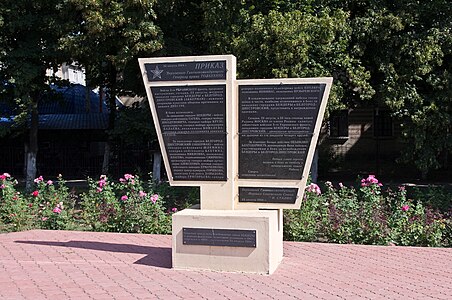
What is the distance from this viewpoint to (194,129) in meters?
7.65

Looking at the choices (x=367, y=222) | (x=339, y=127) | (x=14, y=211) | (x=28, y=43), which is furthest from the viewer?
(x=339, y=127)

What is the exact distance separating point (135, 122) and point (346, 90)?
6568 mm

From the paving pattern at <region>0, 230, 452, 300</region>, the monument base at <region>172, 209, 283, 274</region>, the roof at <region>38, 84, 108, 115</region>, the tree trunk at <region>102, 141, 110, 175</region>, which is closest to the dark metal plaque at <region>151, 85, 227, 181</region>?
the monument base at <region>172, 209, 283, 274</region>

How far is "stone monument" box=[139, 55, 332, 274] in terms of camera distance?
725 cm

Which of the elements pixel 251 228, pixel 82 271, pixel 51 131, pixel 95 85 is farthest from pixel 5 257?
pixel 51 131

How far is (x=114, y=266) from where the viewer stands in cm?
758

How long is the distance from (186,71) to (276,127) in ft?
4.70

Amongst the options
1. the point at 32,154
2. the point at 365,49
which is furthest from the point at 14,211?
the point at 365,49

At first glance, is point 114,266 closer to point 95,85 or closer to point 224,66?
point 224,66

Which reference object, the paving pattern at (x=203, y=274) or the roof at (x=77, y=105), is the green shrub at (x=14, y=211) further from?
the roof at (x=77, y=105)

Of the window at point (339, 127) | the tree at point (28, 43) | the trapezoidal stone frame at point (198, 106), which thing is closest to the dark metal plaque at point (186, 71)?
the trapezoidal stone frame at point (198, 106)

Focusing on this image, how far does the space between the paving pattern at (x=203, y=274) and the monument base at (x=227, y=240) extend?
0.16m

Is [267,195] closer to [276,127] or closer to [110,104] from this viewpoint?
[276,127]

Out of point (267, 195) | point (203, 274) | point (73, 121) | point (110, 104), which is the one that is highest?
point (110, 104)
